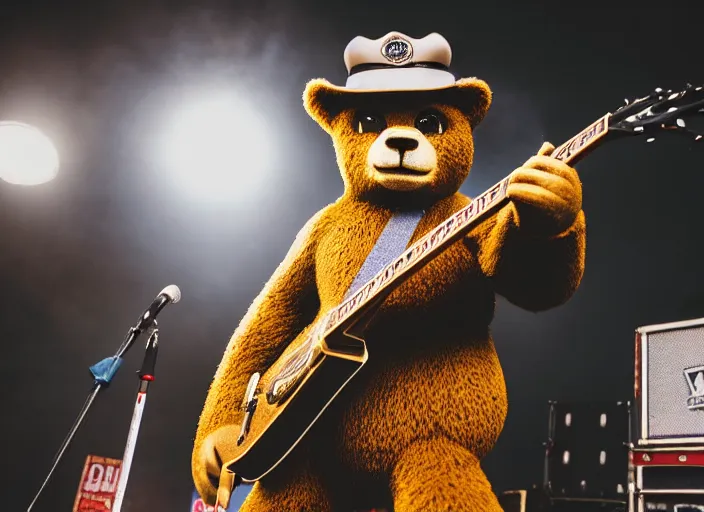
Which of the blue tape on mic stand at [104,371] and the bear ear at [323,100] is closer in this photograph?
the bear ear at [323,100]

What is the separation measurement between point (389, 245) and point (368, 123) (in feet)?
0.93

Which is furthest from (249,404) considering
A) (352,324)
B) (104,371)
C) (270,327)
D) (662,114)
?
(662,114)

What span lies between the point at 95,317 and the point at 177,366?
450 millimetres

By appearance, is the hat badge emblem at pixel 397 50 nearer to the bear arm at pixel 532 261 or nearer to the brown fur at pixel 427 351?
the brown fur at pixel 427 351

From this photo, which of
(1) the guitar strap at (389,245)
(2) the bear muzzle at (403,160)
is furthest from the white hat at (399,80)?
(1) the guitar strap at (389,245)

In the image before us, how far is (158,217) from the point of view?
2705 mm

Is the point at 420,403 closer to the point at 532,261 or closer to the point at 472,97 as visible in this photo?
the point at 532,261

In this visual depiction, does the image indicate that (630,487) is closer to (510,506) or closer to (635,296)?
(510,506)

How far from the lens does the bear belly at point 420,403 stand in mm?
975

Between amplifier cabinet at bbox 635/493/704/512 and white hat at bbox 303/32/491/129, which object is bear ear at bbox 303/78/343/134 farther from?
amplifier cabinet at bbox 635/493/704/512

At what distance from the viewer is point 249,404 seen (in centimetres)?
116

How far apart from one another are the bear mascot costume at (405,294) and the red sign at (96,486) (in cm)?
172

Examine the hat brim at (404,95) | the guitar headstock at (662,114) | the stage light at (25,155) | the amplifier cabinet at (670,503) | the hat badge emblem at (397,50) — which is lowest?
the amplifier cabinet at (670,503)

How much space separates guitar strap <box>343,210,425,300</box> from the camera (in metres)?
1.09
